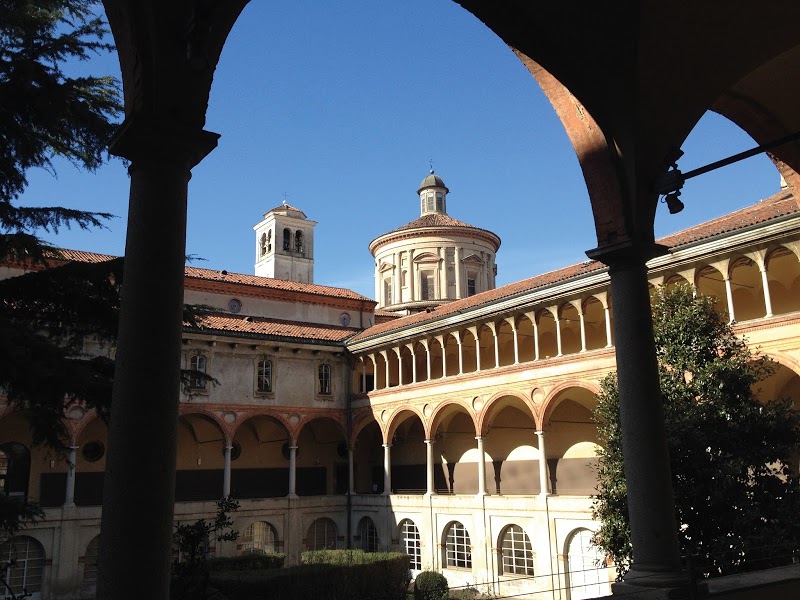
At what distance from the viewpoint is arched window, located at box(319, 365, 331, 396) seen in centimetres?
3041

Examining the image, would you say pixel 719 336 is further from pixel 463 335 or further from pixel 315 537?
pixel 315 537

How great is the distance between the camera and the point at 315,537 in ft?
97.7

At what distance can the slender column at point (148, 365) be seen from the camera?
3545 millimetres

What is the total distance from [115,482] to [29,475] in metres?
24.6

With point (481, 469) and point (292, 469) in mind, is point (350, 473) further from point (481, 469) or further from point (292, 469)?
point (481, 469)

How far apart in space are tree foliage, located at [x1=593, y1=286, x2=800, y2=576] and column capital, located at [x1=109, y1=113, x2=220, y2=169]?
834cm

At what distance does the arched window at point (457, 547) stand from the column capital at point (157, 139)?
23.6 meters

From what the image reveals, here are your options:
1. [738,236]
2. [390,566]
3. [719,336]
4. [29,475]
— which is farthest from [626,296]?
[29,475]

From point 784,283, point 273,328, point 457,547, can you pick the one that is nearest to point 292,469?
point 273,328

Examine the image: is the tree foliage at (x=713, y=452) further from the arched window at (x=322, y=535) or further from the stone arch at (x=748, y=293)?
the arched window at (x=322, y=535)

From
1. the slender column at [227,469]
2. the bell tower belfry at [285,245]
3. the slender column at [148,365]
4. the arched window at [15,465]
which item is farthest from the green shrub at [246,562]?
the bell tower belfry at [285,245]

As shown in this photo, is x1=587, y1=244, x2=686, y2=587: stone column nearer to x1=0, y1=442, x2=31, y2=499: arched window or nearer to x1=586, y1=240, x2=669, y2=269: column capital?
x1=586, y1=240, x2=669, y2=269: column capital

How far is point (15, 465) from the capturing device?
25.1 metres

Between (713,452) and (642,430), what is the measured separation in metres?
5.53
